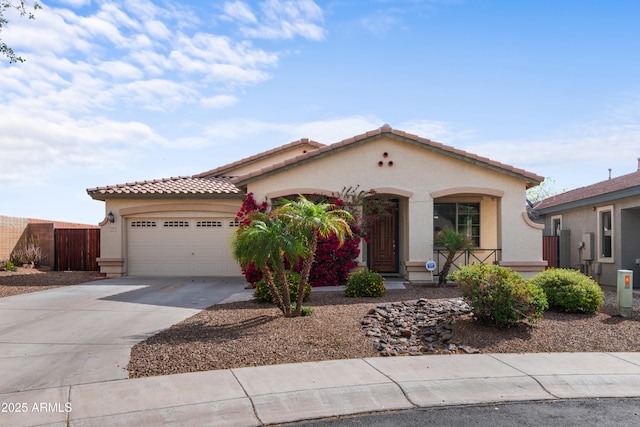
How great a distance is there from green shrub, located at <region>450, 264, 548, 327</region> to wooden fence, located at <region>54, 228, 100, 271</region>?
58.3ft

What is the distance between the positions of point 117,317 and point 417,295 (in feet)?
22.3

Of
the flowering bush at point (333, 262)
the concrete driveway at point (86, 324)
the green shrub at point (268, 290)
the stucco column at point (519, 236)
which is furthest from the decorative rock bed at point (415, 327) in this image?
the stucco column at point (519, 236)

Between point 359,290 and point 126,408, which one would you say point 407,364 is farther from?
point 359,290

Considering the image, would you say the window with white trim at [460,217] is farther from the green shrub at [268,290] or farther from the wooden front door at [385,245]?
the green shrub at [268,290]

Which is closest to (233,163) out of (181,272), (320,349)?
(181,272)

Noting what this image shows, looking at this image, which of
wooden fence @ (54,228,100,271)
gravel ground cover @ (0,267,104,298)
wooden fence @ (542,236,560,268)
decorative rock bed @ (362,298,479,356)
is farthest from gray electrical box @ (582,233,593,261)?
wooden fence @ (54,228,100,271)

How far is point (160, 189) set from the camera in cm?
1964

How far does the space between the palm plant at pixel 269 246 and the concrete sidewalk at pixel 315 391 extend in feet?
8.89

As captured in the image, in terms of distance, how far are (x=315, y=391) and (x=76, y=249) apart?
764 inches

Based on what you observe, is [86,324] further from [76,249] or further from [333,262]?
[76,249]

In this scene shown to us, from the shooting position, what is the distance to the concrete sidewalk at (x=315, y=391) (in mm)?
5727

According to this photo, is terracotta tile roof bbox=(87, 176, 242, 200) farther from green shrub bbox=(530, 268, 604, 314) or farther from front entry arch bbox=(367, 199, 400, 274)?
green shrub bbox=(530, 268, 604, 314)

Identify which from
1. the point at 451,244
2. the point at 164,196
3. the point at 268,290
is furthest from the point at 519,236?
the point at 164,196

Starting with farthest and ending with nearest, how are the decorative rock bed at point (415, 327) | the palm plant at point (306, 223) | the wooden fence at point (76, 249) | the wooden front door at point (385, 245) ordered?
1. the wooden fence at point (76, 249)
2. the wooden front door at point (385, 245)
3. the palm plant at point (306, 223)
4. the decorative rock bed at point (415, 327)
